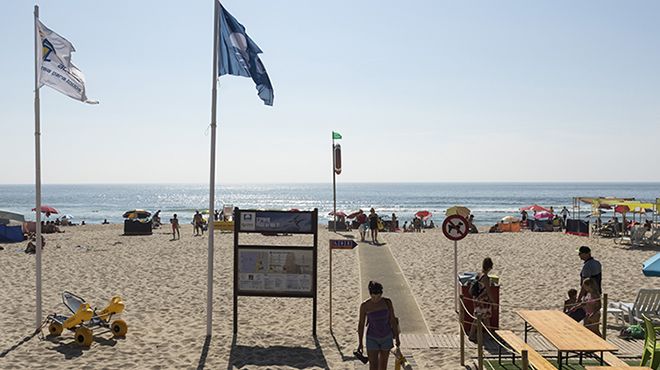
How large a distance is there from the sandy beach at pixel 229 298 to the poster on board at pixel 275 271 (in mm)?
899

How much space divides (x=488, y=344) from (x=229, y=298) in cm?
664

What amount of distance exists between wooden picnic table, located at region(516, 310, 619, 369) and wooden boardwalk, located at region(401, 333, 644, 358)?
40.6 inches

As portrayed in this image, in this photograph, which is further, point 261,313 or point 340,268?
point 340,268

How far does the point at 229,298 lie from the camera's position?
13711 mm

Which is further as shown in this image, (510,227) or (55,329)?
(510,227)

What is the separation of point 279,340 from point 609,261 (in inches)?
535

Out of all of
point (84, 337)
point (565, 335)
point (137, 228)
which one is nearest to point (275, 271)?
point (84, 337)

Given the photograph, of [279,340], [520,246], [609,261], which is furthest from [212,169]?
[520,246]

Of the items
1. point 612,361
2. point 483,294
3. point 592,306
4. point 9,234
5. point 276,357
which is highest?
point 483,294

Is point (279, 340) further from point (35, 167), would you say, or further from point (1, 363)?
point (35, 167)

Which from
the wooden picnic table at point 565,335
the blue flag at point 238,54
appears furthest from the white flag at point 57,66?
the wooden picnic table at point 565,335

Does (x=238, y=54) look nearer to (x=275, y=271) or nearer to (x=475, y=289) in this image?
(x=275, y=271)

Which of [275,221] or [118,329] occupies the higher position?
[275,221]

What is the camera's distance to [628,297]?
42.5 feet
